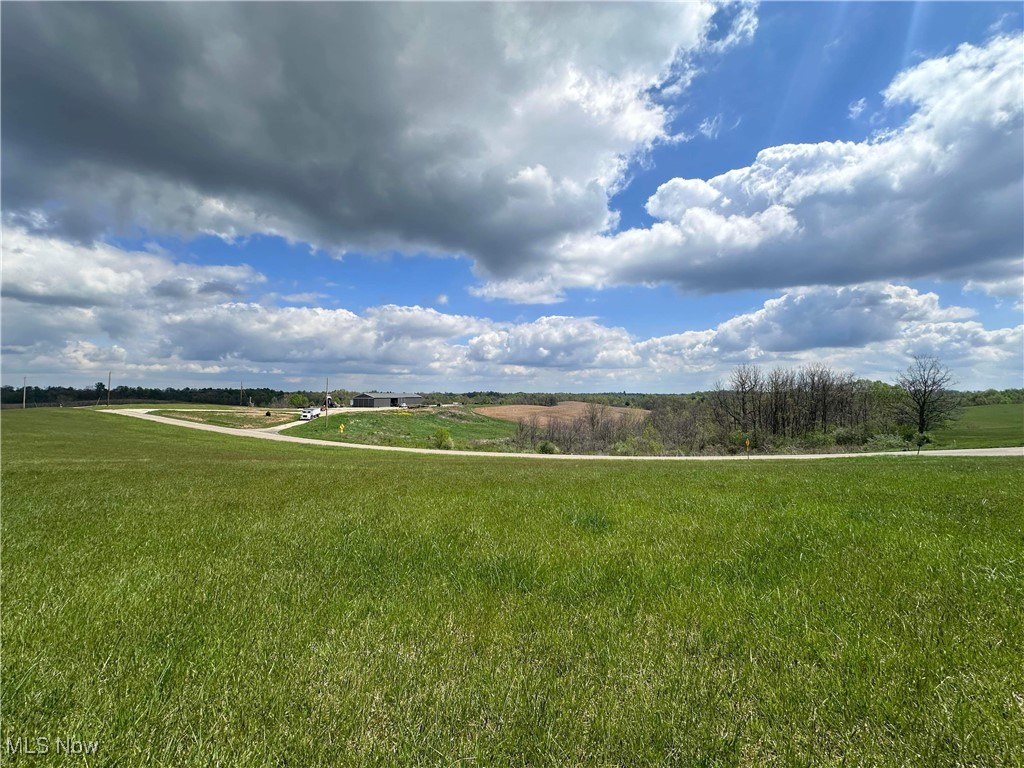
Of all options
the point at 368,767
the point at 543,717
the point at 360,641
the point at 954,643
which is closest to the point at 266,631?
the point at 360,641

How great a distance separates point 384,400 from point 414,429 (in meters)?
89.0

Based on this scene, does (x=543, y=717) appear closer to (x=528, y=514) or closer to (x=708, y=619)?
(x=708, y=619)

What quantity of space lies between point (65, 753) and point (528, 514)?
6712 mm

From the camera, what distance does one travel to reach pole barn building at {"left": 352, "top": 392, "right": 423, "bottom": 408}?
510 ft

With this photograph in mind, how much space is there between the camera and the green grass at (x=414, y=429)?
56844 millimetres

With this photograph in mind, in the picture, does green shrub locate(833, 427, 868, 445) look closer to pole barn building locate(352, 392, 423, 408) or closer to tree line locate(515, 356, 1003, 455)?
tree line locate(515, 356, 1003, 455)

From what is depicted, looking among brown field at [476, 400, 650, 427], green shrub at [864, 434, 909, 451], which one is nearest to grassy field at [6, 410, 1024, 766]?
green shrub at [864, 434, 909, 451]

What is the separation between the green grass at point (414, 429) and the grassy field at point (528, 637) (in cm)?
4398

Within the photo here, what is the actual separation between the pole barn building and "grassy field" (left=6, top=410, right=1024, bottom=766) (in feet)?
471

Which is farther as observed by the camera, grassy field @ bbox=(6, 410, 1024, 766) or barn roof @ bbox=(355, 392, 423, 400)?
barn roof @ bbox=(355, 392, 423, 400)

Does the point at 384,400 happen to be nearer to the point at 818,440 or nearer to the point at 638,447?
the point at 638,447

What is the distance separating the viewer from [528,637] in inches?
161

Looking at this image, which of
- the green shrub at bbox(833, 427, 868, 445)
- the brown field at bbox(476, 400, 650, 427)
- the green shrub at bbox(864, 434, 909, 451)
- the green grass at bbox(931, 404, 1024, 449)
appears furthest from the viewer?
the brown field at bbox(476, 400, 650, 427)

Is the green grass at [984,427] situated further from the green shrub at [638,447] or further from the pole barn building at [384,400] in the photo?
the pole barn building at [384,400]
